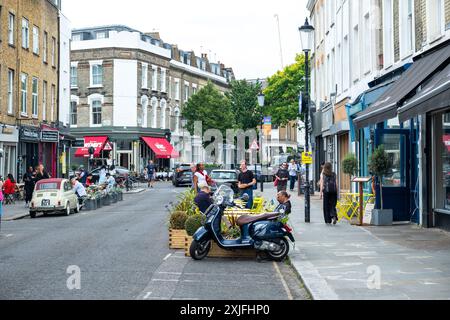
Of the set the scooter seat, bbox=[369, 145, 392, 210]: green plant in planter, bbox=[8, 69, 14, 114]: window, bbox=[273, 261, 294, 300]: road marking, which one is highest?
bbox=[8, 69, 14, 114]: window

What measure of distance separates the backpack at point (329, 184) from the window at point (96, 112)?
148 feet

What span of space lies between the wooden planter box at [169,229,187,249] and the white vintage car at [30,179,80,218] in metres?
11.2

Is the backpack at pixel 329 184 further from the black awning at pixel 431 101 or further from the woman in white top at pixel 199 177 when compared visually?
the black awning at pixel 431 101

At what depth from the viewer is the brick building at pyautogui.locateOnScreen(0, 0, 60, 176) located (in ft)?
111

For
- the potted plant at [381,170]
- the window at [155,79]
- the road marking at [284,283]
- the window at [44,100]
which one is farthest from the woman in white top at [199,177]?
the window at [155,79]

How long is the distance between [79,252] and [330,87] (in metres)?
21.4

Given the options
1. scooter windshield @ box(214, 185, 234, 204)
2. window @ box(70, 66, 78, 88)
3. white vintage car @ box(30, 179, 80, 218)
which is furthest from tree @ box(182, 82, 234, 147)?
scooter windshield @ box(214, 185, 234, 204)

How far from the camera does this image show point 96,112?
205 ft

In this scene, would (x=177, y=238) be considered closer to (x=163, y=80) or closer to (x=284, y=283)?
(x=284, y=283)

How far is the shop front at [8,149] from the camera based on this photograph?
108 ft

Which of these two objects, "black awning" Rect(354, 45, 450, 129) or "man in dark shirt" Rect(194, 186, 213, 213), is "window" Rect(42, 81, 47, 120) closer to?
"black awning" Rect(354, 45, 450, 129)

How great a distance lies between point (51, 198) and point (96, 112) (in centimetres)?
3856

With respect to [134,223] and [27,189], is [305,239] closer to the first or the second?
[134,223]

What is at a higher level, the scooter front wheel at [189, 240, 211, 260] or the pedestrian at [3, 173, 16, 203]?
the pedestrian at [3, 173, 16, 203]
